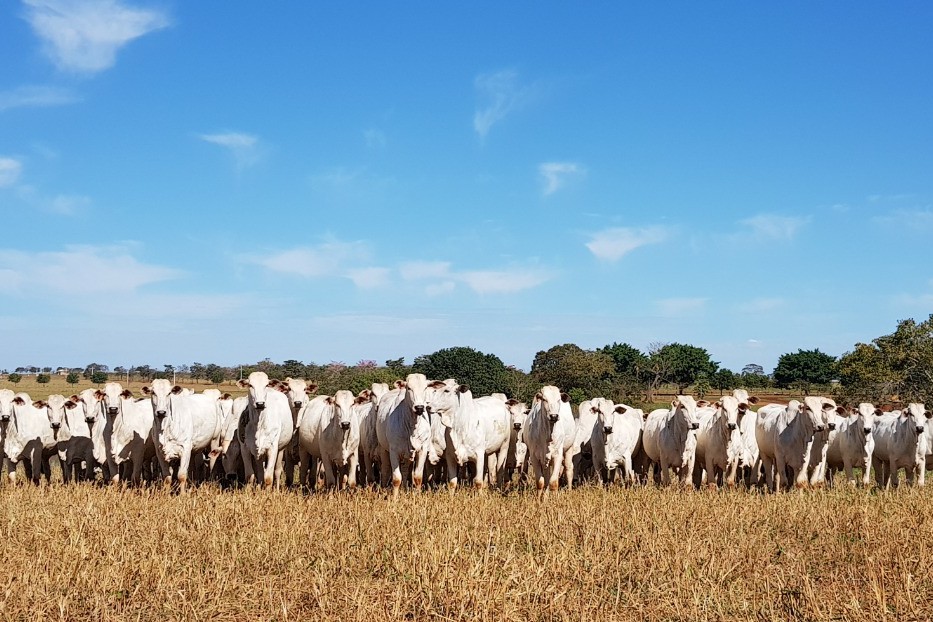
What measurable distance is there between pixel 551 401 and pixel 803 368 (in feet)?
322

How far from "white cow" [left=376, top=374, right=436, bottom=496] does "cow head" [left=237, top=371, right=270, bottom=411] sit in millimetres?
2457

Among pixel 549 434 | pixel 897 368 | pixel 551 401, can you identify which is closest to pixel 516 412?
pixel 549 434

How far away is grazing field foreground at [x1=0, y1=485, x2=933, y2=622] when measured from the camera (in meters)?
7.62

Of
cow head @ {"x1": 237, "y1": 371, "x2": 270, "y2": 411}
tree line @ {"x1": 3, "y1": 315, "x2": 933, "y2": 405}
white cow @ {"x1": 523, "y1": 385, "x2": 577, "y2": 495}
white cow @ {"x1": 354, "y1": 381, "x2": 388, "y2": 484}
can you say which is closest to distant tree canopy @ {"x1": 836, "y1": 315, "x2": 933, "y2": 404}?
tree line @ {"x1": 3, "y1": 315, "x2": 933, "y2": 405}

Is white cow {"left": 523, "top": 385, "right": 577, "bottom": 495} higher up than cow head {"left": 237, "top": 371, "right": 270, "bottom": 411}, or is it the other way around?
cow head {"left": 237, "top": 371, "right": 270, "bottom": 411}

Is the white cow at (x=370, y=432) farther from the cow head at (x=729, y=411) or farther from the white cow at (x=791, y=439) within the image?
the white cow at (x=791, y=439)

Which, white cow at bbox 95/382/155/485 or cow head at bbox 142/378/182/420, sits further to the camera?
white cow at bbox 95/382/155/485

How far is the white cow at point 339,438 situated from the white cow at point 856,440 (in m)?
11.8

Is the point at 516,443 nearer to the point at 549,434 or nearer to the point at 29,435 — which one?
the point at 549,434

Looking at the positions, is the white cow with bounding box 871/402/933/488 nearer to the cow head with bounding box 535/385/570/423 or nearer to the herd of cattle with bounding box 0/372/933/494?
the herd of cattle with bounding box 0/372/933/494

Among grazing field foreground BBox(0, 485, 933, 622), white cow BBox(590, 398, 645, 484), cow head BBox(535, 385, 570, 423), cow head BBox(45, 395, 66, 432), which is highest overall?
cow head BBox(535, 385, 570, 423)

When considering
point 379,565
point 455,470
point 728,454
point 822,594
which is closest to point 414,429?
point 455,470

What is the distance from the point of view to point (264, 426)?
16703 millimetres

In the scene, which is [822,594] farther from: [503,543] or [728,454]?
[728,454]
